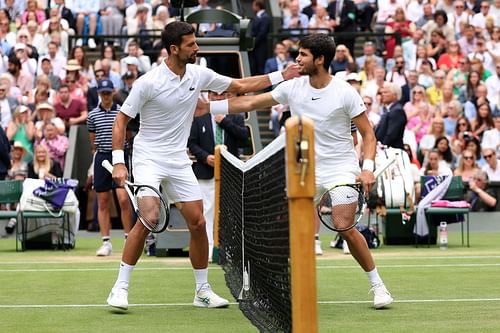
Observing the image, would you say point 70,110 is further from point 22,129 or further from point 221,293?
point 221,293

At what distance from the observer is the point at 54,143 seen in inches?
947

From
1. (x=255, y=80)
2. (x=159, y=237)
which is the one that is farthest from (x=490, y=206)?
(x=255, y=80)

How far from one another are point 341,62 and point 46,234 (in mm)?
8840

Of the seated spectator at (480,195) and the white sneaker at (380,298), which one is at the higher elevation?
the seated spectator at (480,195)

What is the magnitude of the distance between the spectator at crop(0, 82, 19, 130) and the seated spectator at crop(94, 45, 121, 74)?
73.5 inches

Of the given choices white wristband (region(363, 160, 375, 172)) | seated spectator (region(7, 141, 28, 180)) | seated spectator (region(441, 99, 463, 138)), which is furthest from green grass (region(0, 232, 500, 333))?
seated spectator (region(441, 99, 463, 138))

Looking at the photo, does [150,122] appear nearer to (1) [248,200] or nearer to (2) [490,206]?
(1) [248,200]

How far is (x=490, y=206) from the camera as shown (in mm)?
22969

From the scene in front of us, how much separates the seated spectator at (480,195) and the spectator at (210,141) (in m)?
7.05

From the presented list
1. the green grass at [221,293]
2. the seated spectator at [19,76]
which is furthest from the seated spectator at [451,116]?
the seated spectator at [19,76]

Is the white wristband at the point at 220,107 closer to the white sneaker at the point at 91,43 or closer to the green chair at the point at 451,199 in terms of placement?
the green chair at the point at 451,199

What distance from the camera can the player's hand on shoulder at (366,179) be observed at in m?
10.5

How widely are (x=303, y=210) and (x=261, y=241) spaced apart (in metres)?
3.01

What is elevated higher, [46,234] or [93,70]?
[93,70]
